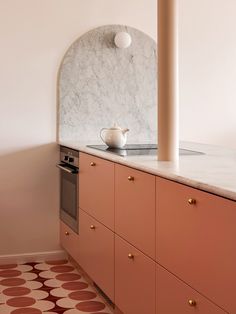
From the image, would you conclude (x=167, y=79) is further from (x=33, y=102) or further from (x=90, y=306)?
(x=33, y=102)

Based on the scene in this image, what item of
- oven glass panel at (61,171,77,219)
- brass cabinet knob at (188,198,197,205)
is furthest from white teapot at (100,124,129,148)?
brass cabinet knob at (188,198,197,205)

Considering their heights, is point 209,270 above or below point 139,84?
below

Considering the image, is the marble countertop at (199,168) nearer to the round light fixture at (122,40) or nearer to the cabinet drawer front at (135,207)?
the cabinet drawer front at (135,207)

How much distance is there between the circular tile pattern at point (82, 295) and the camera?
338 centimetres

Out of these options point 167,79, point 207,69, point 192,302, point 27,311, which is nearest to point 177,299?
point 192,302

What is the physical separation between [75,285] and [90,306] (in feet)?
1.25

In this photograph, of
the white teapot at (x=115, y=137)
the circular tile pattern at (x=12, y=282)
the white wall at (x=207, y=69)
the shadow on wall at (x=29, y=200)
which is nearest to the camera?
the white teapot at (x=115, y=137)

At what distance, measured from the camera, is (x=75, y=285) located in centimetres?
361

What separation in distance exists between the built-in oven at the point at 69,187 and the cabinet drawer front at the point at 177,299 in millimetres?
1462

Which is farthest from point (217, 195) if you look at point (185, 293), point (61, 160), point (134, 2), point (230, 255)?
point (134, 2)

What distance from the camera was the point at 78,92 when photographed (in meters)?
4.15

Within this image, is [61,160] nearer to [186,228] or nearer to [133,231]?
[133,231]

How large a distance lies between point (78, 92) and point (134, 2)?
0.82 metres

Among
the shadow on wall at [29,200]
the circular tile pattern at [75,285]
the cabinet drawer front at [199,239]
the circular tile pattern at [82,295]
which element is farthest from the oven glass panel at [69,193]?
the cabinet drawer front at [199,239]
